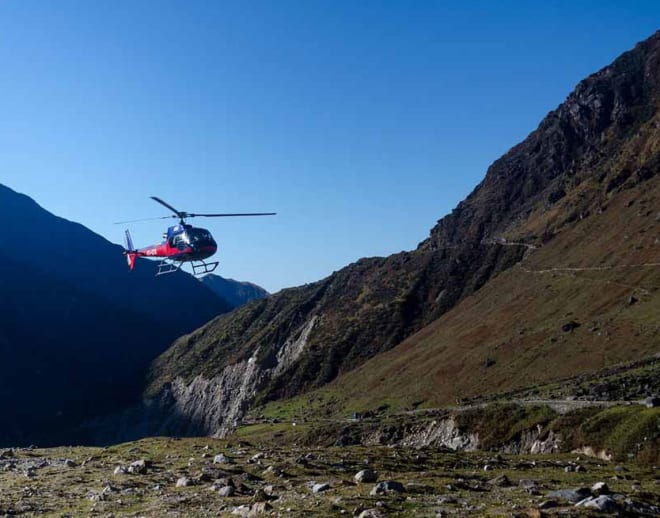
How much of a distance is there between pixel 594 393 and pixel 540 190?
14422 cm

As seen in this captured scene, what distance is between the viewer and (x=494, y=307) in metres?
126

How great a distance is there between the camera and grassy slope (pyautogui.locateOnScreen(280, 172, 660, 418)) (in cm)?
8639

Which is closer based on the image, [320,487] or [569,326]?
[320,487]

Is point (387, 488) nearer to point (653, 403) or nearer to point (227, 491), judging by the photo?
point (227, 491)

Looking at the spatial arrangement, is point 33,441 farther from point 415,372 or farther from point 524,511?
point 524,511

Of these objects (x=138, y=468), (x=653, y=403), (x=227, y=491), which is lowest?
(x=138, y=468)

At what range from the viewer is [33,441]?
18888 cm

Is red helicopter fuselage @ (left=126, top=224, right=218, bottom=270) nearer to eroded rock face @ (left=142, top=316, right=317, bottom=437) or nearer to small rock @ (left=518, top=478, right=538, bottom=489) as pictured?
small rock @ (left=518, top=478, right=538, bottom=489)

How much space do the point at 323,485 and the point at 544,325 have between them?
291 feet

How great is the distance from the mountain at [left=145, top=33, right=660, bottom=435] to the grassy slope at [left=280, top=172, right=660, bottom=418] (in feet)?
1.13

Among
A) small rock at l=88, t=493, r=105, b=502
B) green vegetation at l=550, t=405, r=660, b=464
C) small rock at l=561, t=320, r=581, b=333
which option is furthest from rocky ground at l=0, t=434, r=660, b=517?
small rock at l=561, t=320, r=581, b=333

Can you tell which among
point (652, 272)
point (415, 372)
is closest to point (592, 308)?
point (652, 272)

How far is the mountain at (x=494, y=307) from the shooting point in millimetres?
94750

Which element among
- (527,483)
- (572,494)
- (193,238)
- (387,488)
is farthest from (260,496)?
(193,238)
